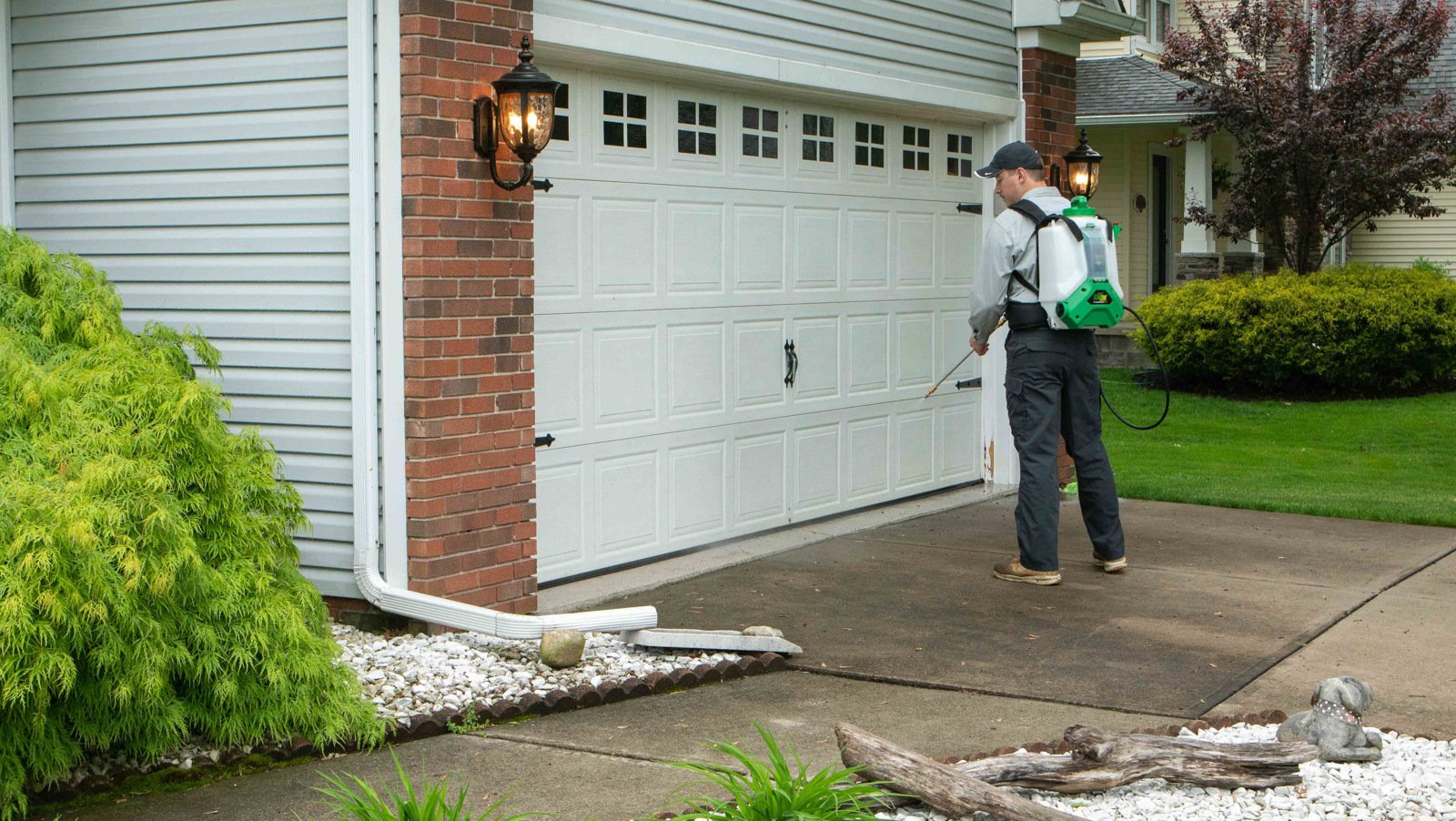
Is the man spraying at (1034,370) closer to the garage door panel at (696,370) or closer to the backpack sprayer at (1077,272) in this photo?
the backpack sprayer at (1077,272)

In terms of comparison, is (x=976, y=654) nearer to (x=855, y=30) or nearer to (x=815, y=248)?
(x=815, y=248)

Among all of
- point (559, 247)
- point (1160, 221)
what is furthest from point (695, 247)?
point (1160, 221)

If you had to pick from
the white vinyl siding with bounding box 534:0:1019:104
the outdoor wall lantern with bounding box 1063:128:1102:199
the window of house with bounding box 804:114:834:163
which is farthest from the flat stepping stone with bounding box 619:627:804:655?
the outdoor wall lantern with bounding box 1063:128:1102:199

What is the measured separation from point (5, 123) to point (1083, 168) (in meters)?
6.14

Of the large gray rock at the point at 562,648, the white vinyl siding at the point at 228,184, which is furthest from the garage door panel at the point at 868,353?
the large gray rock at the point at 562,648

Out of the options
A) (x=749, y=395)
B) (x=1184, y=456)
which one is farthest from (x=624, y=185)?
(x=1184, y=456)

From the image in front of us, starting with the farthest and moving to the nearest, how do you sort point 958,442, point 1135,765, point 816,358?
point 958,442
point 816,358
point 1135,765

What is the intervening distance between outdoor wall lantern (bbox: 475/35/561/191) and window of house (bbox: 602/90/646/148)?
1006 mm

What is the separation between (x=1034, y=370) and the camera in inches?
282

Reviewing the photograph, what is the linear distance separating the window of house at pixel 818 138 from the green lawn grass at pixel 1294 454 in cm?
328

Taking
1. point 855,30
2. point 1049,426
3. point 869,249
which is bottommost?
point 1049,426

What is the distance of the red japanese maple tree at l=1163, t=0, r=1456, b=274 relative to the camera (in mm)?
16453

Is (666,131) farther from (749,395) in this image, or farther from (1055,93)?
(1055,93)

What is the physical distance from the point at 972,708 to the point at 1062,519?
161 inches
